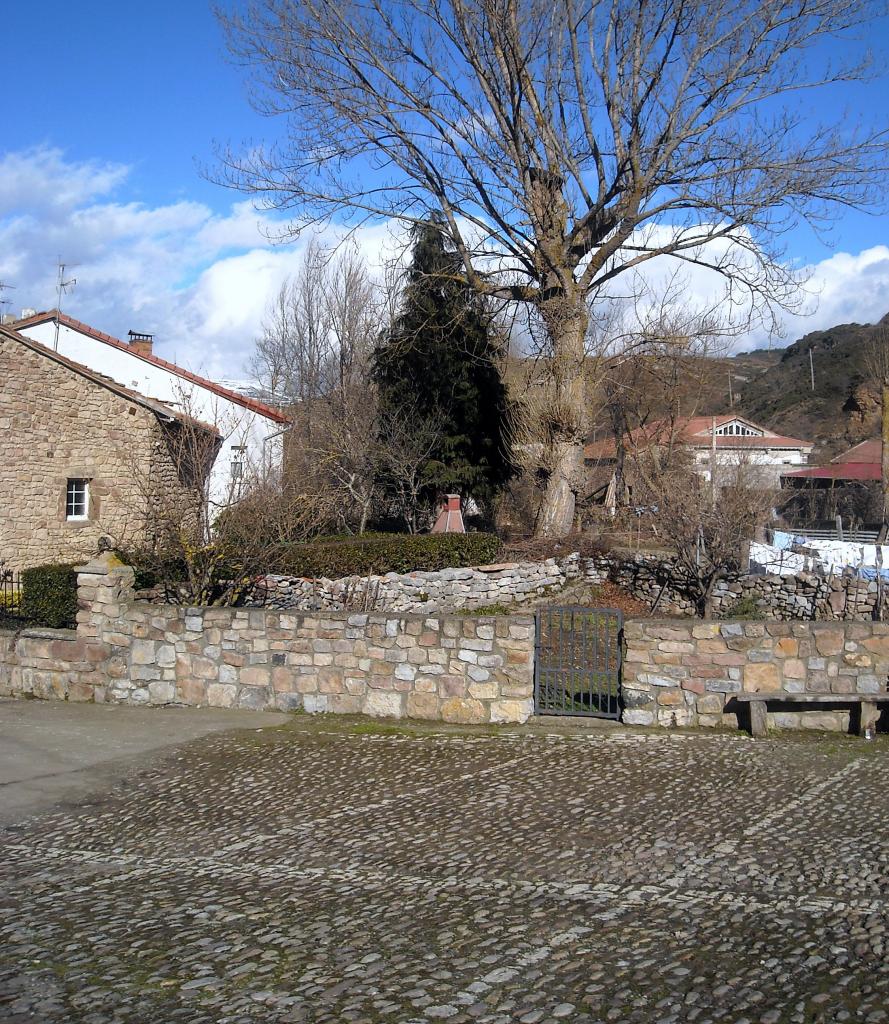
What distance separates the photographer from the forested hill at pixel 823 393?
2190 inches

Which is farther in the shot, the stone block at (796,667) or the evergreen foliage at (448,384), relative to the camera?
the evergreen foliage at (448,384)

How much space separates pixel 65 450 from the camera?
1964 cm

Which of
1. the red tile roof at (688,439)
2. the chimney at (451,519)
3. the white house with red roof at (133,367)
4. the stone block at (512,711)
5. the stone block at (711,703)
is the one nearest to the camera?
the stone block at (711,703)

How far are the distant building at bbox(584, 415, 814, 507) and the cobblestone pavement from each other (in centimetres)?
1559

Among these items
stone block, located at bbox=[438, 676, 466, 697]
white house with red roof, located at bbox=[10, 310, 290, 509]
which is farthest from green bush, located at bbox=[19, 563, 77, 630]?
white house with red roof, located at bbox=[10, 310, 290, 509]

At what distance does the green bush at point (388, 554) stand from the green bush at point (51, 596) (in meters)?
3.01

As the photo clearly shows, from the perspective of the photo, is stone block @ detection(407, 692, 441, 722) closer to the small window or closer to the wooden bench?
the wooden bench

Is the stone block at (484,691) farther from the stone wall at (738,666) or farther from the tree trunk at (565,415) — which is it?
the tree trunk at (565,415)

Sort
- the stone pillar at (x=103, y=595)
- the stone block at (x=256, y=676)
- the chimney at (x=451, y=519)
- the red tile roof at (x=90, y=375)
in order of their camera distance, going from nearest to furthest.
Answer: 1. the stone block at (x=256, y=676)
2. the stone pillar at (x=103, y=595)
3. the red tile roof at (x=90, y=375)
4. the chimney at (x=451, y=519)

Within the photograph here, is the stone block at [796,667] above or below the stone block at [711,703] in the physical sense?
above

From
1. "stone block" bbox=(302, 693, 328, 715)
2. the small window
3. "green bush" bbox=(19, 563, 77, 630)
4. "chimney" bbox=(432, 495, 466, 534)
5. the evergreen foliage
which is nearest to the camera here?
"stone block" bbox=(302, 693, 328, 715)

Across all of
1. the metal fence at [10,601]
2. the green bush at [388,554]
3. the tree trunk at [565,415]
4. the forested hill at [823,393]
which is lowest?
the metal fence at [10,601]

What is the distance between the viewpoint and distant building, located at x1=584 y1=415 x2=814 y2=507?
30.7 m

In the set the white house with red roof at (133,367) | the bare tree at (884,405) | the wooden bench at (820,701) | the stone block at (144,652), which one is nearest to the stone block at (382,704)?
the stone block at (144,652)
